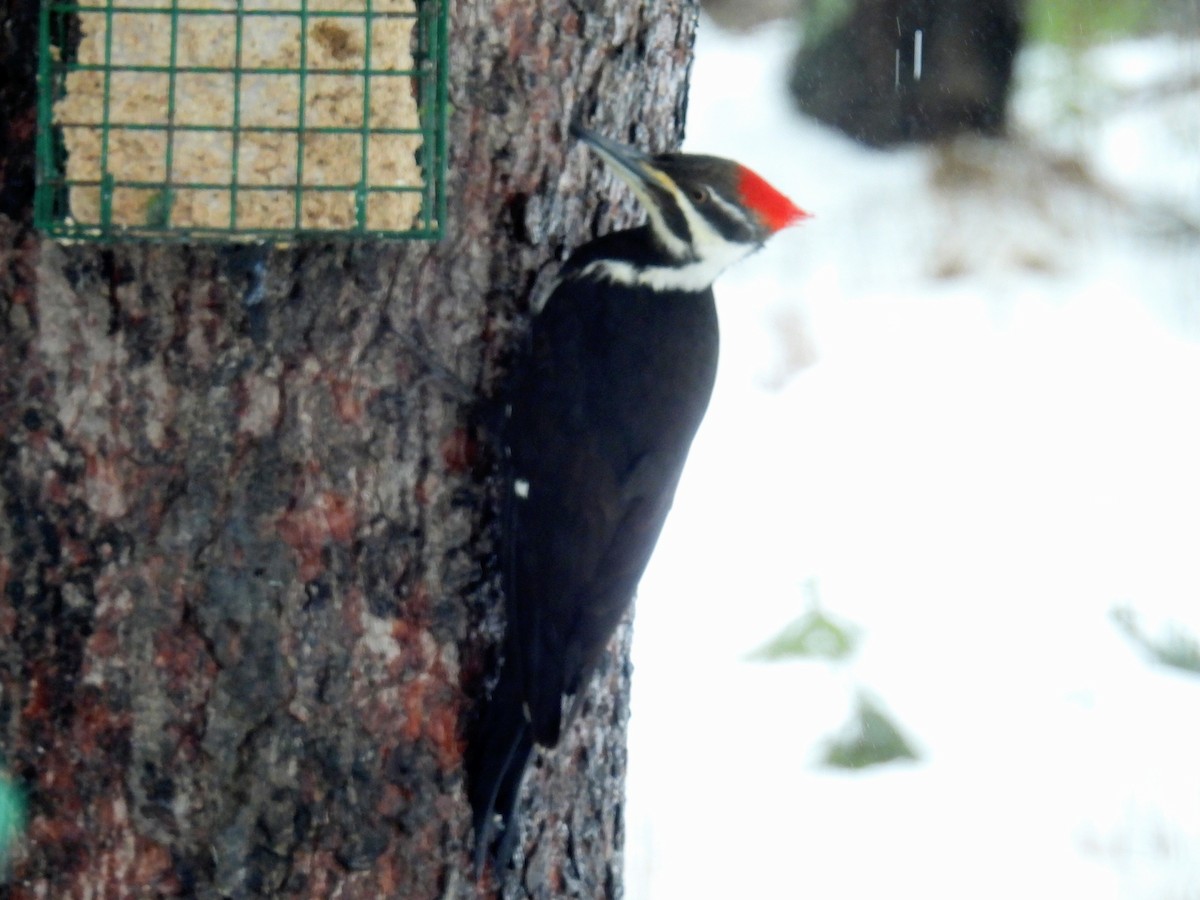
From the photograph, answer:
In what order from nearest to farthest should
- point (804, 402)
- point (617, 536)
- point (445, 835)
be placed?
point (445, 835), point (617, 536), point (804, 402)

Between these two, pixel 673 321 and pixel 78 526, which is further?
pixel 673 321

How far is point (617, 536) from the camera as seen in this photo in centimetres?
210

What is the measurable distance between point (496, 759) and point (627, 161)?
76 centimetres

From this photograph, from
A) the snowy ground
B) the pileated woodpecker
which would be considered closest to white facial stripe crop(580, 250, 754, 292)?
the pileated woodpecker

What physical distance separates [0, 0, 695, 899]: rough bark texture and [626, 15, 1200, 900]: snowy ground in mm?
1453

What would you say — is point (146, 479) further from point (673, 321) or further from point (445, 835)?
point (673, 321)

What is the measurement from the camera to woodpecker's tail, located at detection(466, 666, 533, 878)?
1.92 metres

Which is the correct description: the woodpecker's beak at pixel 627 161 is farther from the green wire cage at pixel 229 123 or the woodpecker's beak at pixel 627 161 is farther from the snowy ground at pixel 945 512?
the snowy ground at pixel 945 512

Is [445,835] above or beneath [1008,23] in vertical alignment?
beneath

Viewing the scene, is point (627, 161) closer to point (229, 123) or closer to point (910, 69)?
point (229, 123)

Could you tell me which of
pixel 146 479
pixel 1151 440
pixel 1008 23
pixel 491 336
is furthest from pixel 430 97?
pixel 1151 440

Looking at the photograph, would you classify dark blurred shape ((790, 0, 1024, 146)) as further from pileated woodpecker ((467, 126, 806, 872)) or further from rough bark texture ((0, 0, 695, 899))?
rough bark texture ((0, 0, 695, 899))

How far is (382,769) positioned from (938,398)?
7.59 feet

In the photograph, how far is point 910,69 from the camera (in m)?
3.53
